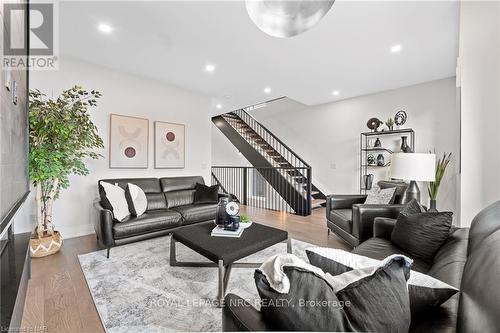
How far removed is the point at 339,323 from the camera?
0.62 metres

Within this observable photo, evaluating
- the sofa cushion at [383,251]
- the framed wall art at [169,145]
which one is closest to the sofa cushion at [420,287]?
the sofa cushion at [383,251]

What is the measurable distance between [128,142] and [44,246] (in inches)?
74.0

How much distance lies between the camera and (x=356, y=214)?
2.51 meters

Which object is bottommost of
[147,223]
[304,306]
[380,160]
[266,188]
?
[147,223]

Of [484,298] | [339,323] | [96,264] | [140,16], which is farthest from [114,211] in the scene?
[484,298]

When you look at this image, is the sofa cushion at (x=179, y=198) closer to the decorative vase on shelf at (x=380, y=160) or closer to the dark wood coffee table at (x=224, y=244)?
the dark wood coffee table at (x=224, y=244)

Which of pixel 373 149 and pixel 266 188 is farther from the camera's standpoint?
pixel 266 188

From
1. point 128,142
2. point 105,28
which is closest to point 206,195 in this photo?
point 128,142

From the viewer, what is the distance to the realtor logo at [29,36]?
4.51ft

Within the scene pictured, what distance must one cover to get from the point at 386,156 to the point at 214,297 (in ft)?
14.7

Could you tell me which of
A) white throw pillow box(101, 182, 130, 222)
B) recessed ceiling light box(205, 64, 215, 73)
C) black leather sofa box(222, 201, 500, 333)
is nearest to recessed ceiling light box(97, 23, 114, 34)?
recessed ceiling light box(205, 64, 215, 73)

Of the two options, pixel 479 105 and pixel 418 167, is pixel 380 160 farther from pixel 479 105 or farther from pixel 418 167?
pixel 479 105

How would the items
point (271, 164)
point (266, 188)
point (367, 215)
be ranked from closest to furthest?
point (367, 215) < point (266, 188) < point (271, 164)

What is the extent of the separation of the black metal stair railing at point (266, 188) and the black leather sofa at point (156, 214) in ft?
6.14
